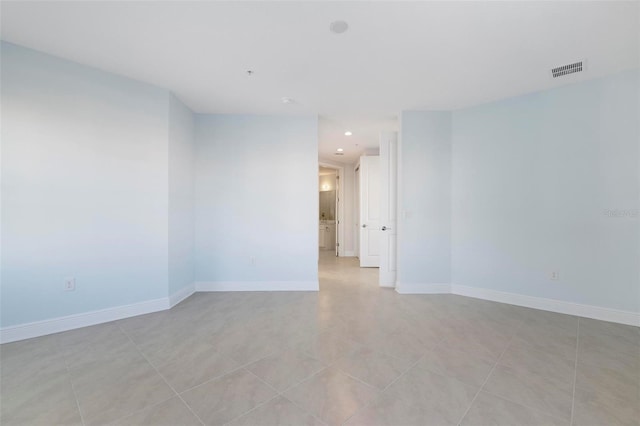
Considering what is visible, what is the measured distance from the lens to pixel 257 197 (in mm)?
3982

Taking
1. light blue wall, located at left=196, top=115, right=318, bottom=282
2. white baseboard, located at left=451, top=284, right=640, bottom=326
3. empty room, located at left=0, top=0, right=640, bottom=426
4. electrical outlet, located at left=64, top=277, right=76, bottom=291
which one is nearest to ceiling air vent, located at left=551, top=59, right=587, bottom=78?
empty room, located at left=0, top=0, right=640, bottom=426

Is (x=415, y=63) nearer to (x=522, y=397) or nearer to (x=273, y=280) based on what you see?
(x=522, y=397)

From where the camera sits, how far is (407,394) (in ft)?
5.52

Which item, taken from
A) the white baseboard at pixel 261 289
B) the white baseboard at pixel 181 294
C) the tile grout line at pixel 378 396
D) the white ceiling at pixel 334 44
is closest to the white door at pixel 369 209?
the white baseboard at pixel 261 289

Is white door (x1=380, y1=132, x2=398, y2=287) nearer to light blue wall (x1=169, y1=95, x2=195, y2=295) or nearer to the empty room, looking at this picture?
the empty room

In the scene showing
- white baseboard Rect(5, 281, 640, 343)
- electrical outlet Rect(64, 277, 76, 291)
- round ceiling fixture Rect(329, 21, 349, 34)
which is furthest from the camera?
electrical outlet Rect(64, 277, 76, 291)

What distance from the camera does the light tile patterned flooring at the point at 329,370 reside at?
152 centimetres

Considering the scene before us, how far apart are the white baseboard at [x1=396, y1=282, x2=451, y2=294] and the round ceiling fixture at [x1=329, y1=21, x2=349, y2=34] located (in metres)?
3.36

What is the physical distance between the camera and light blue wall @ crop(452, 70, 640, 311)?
283cm

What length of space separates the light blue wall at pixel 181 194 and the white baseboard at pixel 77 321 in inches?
10.8

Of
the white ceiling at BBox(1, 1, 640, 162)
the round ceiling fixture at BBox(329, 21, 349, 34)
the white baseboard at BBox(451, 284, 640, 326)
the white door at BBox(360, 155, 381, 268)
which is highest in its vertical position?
the white ceiling at BBox(1, 1, 640, 162)

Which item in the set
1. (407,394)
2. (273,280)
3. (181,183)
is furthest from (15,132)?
(407,394)

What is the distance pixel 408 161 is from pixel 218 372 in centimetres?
355

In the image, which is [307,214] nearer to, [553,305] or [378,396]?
[378,396]
